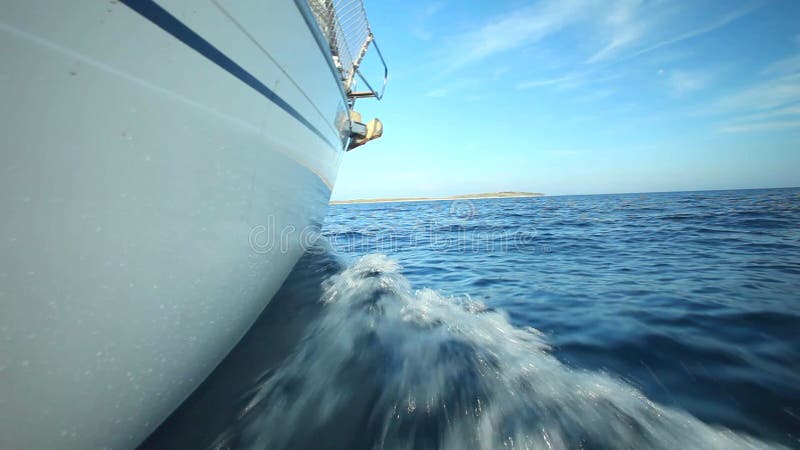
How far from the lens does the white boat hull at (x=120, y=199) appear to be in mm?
763

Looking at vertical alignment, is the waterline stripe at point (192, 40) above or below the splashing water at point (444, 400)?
above

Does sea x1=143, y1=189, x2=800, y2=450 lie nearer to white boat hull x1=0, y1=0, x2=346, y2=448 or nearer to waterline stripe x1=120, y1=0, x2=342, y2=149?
white boat hull x1=0, y1=0, x2=346, y2=448

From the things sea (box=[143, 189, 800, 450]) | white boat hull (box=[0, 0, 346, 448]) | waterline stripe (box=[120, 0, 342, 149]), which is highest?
waterline stripe (box=[120, 0, 342, 149])

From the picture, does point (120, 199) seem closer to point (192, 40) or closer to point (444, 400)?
point (192, 40)

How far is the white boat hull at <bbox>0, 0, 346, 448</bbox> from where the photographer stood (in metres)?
0.76

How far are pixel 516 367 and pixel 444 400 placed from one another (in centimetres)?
64

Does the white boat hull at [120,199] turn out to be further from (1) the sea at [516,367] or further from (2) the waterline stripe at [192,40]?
(1) the sea at [516,367]

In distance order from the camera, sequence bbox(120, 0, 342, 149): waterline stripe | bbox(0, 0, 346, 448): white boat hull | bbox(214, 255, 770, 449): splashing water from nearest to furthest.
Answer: bbox(0, 0, 346, 448): white boat hull → bbox(120, 0, 342, 149): waterline stripe → bbox(214, 255, 770, 449): splashing water

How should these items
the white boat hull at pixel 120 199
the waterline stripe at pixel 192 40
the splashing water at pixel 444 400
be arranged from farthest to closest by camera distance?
the splashing water at pixel 444 400 → the waterline stripe at pixel 192 40 → the white boat hull at pixel 120 199

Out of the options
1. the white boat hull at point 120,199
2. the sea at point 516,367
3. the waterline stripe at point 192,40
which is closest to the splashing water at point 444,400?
the sea at point 516,367

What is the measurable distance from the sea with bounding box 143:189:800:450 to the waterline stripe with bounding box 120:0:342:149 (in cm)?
178

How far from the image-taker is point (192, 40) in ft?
3.67

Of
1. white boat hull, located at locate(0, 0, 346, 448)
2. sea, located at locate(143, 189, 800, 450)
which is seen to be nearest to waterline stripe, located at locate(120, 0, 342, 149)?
white boat hull, located at locate(0, 0, 346, 448)

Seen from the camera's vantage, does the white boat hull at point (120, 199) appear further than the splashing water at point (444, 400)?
No
